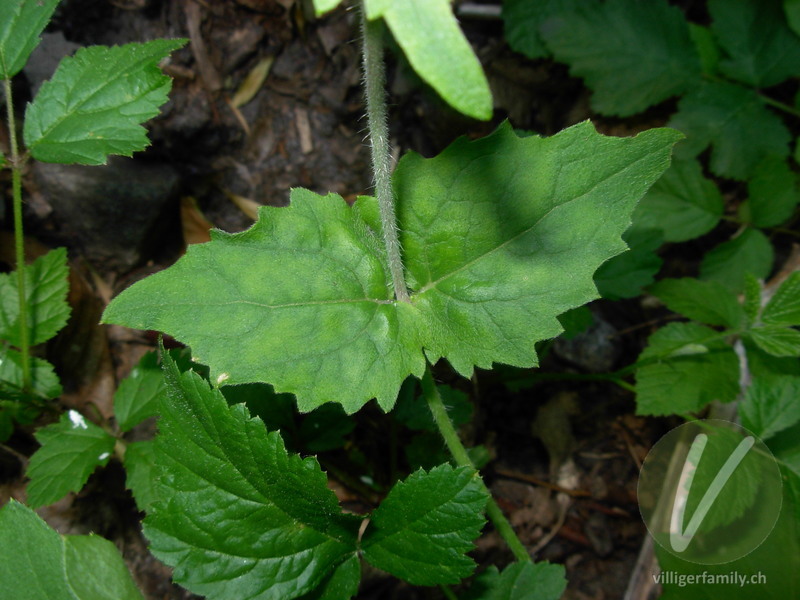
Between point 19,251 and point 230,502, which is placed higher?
point 19,251

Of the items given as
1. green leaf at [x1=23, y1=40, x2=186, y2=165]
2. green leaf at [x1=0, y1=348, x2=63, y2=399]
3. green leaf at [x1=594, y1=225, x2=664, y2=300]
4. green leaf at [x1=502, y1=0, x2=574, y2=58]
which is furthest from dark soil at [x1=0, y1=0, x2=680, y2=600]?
green leaf at [x1=23, y1=40, x2=186, y2=165]

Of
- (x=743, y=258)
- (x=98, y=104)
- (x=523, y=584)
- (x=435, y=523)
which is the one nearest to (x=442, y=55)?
(x=435, y=523)

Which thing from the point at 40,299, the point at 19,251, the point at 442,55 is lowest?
the point at 40,299

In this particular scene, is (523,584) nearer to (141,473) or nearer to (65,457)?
(141,473)

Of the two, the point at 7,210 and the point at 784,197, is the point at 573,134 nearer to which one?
the point at 784,197

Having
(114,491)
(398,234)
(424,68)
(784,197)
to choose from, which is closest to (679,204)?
(784,197)

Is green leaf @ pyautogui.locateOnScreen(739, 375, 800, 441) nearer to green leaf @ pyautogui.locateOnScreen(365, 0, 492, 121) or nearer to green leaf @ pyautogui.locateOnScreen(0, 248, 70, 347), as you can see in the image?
green leaf @ pyautogui.locateOnScreen(365, 0, 492, 121)
